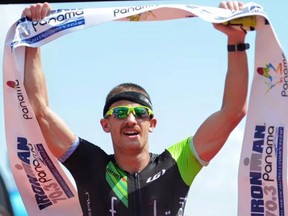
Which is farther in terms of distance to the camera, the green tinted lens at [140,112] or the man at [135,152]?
the green tinted lens at [140,112]

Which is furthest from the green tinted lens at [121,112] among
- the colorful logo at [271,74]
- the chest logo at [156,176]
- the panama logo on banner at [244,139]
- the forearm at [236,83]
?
the colorful logo at [271,74]

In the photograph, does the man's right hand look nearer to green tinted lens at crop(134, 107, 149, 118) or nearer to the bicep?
the bicep

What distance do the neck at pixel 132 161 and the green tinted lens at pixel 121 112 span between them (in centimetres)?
28

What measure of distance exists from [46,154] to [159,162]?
2.95ft

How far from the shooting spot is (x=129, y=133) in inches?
218

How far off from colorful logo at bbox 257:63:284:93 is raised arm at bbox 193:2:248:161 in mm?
212

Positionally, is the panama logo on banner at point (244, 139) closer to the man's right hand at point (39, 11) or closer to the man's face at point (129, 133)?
the man's right hand at point (39, 11)

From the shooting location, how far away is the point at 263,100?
18.7ft

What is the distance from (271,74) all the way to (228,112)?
0.50 meters

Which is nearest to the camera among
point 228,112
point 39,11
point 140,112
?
point 228,112

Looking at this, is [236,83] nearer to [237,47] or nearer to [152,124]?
[237,47]

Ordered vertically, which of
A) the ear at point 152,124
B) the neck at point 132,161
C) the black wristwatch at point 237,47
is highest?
the black wristwatch at point 237,47

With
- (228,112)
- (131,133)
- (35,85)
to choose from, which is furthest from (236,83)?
(35,85)

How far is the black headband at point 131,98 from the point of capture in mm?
5723
